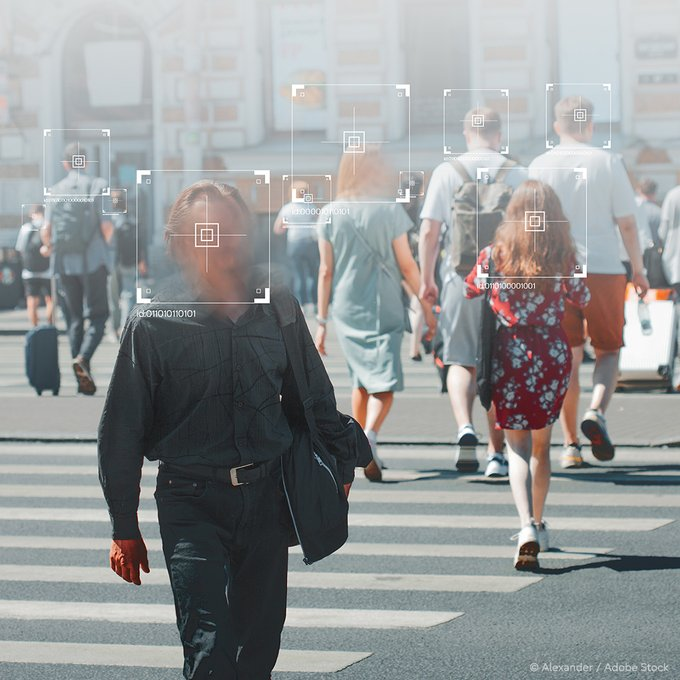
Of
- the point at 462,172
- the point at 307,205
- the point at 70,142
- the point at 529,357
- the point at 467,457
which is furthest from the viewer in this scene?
the point at 70,142

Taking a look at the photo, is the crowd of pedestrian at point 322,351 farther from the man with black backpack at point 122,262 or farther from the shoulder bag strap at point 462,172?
the man with black backpack at point 122,262

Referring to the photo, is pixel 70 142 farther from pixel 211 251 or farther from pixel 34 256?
pixel 211 251

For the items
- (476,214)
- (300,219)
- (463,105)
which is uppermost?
(463,105)

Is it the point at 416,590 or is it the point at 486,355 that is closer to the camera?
the point at 416,590

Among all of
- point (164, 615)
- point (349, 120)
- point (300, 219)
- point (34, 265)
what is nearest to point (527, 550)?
point (164, 615)

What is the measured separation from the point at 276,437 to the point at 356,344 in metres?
5.01

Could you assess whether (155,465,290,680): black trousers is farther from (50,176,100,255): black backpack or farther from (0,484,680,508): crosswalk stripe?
(50,176,100,255): black backpack

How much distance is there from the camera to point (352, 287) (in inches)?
363

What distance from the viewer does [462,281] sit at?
905cm

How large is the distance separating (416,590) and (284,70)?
21.1 m

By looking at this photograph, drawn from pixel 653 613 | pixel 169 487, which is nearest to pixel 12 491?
pixel 653 613

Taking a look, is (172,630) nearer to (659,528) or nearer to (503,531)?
(503,531)

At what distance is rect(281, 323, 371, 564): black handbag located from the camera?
4.26 m

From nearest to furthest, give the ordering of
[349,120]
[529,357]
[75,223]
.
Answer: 1. [529,357]
2. [75,223]
3. [349,120]
